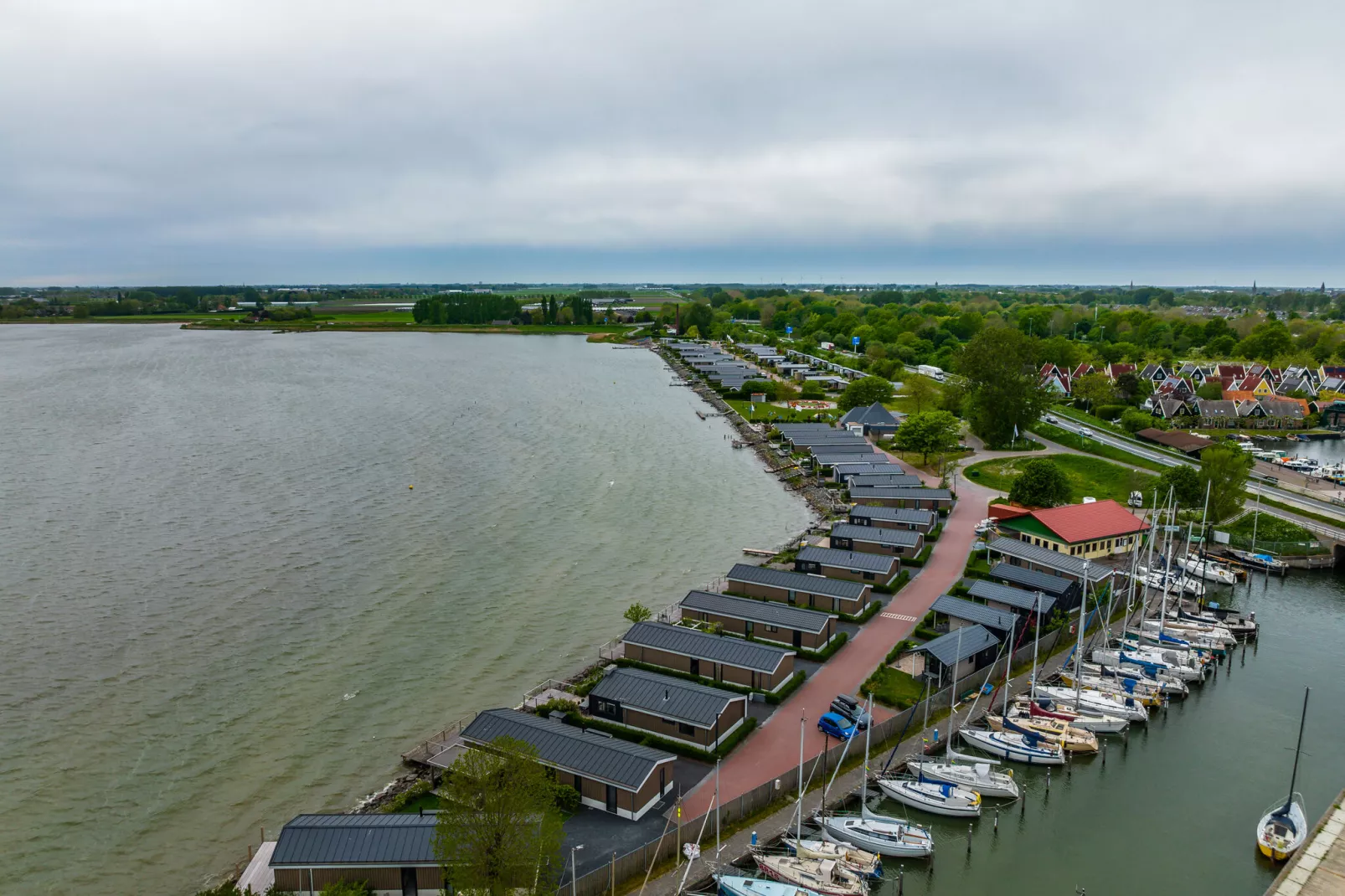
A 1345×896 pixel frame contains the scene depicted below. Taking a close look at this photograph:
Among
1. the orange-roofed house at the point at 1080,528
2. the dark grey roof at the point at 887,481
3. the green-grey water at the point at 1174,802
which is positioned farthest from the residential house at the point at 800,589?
the dark grey roof at the point at 887,481

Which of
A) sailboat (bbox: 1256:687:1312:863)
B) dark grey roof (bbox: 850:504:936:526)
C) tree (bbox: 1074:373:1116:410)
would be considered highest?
tree (bbox: 1074:373:1116:410)

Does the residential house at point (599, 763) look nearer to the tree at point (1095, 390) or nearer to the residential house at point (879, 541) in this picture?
the residential house at point (879, 541)

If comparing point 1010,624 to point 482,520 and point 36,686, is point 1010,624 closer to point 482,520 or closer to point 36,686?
point 482,520

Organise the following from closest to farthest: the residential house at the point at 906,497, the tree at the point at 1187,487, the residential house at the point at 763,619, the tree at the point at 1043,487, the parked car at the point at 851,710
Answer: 1. the parked car at the point at 851,710
2. the residential house at the point at 763,619
3. the tree at the point at 1187,487
4. the tree at the point at 1043,487
5. the residential house at the point at 906,497

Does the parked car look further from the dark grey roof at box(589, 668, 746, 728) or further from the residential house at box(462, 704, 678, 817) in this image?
the residential house at box(462, 704, 678, 817)

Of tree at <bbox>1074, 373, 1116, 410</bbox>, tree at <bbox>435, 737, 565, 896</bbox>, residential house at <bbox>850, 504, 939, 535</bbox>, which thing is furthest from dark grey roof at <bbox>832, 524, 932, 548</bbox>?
tree at <bbox>1074, 373, 1116, 410</bbox>

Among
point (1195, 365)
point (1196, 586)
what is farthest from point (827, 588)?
point (1195, 365)

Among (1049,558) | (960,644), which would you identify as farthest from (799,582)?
(1049,558)
